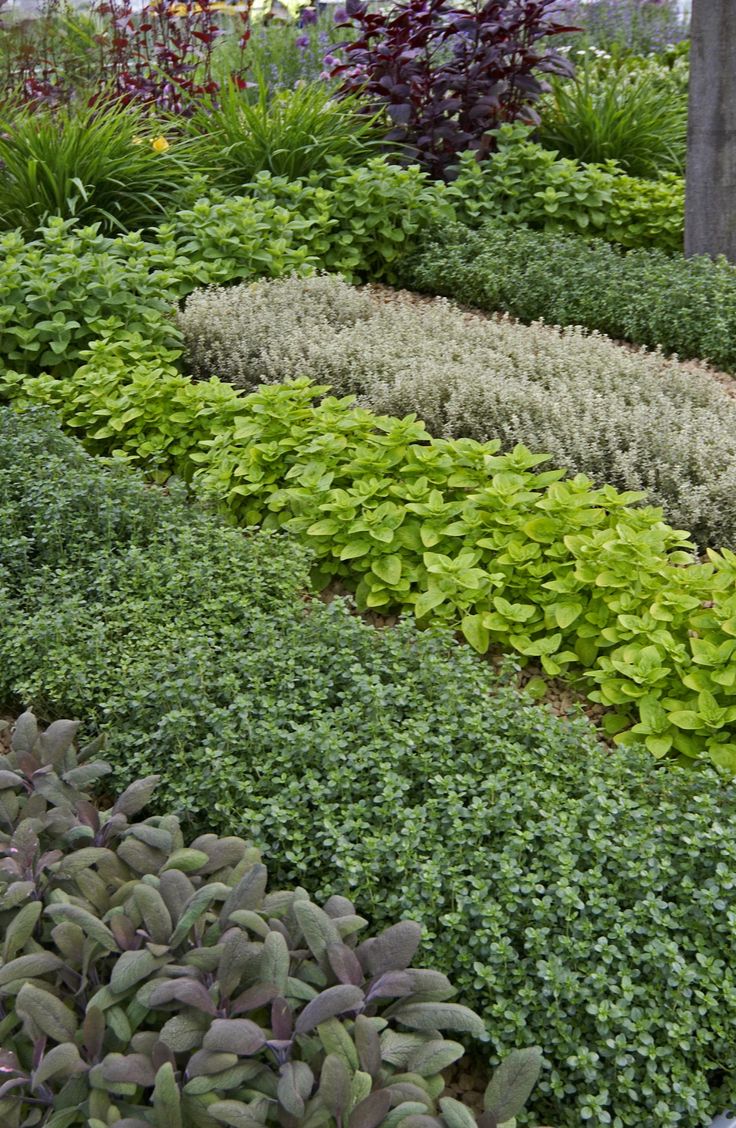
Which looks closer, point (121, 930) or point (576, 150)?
point (121, 930)

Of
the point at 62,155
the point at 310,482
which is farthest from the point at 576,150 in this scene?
the point at 310,482

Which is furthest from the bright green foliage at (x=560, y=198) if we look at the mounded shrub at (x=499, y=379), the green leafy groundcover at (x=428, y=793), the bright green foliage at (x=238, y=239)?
the green leafy groundcover at (x=428, y=793)

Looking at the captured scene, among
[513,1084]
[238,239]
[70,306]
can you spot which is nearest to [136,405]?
[70,306]

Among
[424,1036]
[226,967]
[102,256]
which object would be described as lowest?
[424,1036]

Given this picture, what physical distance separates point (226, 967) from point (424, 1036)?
0.37 meters

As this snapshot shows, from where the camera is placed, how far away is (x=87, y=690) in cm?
283

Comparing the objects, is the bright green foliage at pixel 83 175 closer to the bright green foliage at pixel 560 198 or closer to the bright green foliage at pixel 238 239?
the bright green foliage at pixel 238 239

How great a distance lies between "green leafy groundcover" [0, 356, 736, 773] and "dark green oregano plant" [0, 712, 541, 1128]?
1029 millimetres

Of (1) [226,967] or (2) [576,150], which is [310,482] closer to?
(1) [226,967]

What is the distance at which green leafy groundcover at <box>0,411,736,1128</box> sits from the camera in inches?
79.4

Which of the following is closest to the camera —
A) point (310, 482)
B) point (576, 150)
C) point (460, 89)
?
point (310, 482)

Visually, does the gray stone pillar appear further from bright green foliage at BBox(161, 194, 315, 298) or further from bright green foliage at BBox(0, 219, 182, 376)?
bright green foliage at BBox(0, 219, 182, 376)

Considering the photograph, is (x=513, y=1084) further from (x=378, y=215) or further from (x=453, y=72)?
(x=453, y=72)

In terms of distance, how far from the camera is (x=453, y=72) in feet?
22.7
